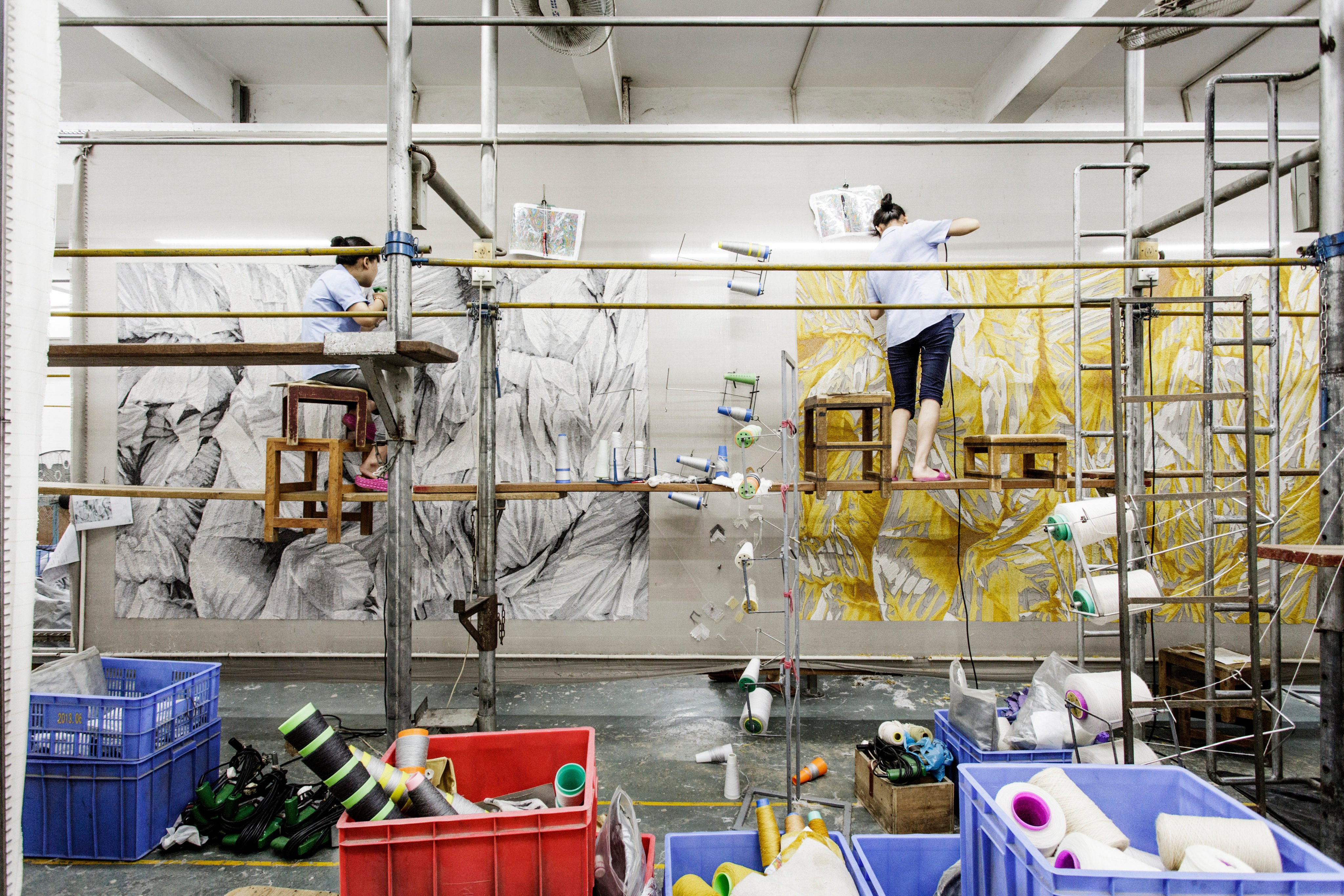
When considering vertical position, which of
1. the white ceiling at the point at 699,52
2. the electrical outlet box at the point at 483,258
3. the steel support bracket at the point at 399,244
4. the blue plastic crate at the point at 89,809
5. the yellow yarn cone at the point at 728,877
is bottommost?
the blue plastic crate at the point at 89,809

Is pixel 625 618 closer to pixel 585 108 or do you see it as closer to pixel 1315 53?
pixel 585 108

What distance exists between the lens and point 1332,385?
2127 millimetres

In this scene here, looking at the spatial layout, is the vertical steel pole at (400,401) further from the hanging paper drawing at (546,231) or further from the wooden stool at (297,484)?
the hanging paper drawing at (546,231)

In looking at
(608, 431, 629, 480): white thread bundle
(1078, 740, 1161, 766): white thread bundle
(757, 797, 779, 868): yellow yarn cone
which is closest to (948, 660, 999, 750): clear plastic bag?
(1078, 740, 1161, 766): white thread bundle

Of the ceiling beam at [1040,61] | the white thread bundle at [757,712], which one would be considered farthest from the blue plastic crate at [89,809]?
the ceiling beam at [1040,61]

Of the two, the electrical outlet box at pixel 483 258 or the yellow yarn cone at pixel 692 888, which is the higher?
the electrical outlet box at pixel 483 258

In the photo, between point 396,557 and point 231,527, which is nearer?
point 396,557

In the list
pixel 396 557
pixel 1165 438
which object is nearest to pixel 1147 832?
pixel 396 557

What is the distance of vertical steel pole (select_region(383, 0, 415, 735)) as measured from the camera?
7.20 feet

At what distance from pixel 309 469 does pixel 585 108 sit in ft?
10.8

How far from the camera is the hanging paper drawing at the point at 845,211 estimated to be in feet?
13.3

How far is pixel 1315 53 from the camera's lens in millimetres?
4555

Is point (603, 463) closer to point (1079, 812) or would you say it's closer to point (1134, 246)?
point (1079, 812)

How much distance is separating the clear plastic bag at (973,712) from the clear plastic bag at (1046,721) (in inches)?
4.1
